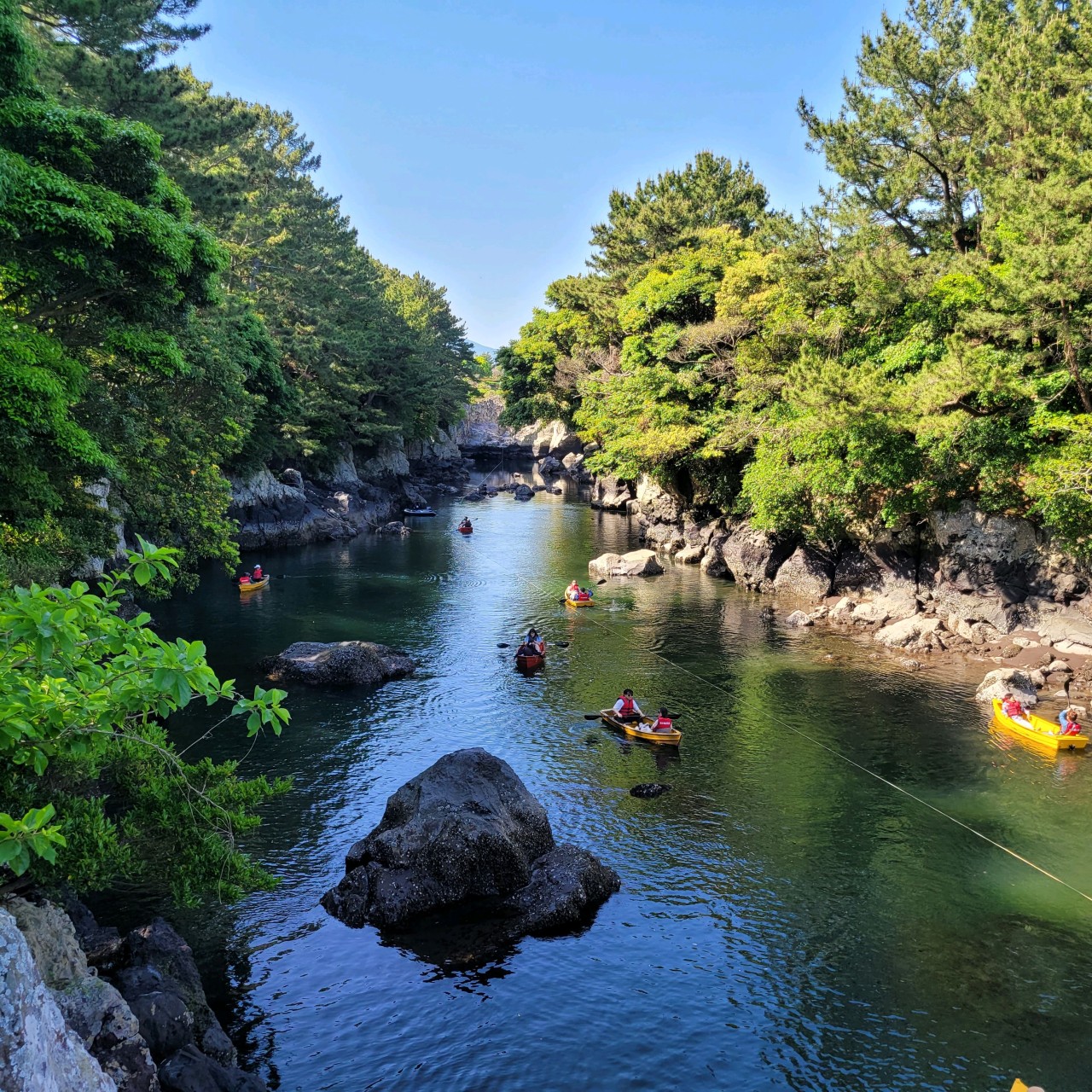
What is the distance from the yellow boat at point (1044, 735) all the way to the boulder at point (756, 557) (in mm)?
20711

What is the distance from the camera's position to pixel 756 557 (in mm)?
46875

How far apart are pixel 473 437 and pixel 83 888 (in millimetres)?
127670

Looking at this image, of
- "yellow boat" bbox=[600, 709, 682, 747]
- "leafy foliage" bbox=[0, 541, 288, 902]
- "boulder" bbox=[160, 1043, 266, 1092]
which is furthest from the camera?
"yellow boat" bbox=[600, 709, 682, 747]

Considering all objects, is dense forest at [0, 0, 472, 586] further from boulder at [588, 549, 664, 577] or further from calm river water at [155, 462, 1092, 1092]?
boulder at [588, 549, 664, 577]

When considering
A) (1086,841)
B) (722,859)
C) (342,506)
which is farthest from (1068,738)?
(342,506)

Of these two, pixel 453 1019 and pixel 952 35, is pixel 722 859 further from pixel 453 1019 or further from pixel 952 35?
pixel 952 35

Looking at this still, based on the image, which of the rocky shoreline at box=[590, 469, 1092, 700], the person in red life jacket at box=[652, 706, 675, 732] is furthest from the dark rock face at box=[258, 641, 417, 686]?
the rocky shoreline at box=[590, 469, 1092, 700]

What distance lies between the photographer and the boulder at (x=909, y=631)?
112 feet

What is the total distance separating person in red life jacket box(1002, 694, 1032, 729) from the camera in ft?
82.2

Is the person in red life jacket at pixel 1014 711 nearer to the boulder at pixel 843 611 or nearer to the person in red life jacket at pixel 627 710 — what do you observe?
the person in red life jacket at pixel 627 710

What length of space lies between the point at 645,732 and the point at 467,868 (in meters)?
9.60

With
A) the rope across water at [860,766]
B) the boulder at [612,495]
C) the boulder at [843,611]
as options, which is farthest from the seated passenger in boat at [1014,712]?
the boulder at [612,495]

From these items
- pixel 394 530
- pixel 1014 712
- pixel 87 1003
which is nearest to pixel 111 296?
pixel 87 1003

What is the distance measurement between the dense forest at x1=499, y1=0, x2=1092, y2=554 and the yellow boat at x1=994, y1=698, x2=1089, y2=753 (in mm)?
7511
